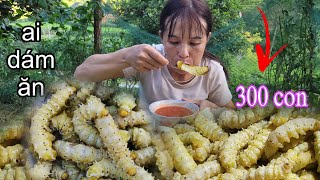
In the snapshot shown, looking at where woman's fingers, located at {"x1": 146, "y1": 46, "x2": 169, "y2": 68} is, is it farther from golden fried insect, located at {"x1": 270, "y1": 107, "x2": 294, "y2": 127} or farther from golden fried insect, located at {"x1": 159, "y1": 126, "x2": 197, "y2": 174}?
golden fried insect, located at {"x1": 270, "y1": 107, "x2": 294, "y2": 127}

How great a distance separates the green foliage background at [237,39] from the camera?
6.35 ft

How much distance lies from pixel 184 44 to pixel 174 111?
28cm

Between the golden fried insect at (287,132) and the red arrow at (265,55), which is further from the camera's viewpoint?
the red arrow at (265,55)

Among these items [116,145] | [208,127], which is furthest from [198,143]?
[116,145]

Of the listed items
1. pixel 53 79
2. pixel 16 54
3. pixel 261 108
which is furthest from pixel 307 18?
pixel 16 54

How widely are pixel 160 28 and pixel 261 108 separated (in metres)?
0.57

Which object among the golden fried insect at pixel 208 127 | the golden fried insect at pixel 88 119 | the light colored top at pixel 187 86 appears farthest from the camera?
the light colored top at pixel 187 86

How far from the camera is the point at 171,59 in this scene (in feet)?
5.76

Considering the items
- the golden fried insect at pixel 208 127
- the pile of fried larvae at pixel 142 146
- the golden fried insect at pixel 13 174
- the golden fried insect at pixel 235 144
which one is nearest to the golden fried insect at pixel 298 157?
the pile of fried larvae at pixel 142 146

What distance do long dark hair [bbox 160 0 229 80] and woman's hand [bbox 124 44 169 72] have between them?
0.19 m

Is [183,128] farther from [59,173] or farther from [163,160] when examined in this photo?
[59,173]

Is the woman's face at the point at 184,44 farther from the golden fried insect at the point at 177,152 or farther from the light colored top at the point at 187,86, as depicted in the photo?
the golden fried insect at the point at 177,152

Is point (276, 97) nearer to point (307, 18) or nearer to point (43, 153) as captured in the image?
point (307, 18)

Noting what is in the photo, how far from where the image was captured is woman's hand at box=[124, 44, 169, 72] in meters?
1.57
